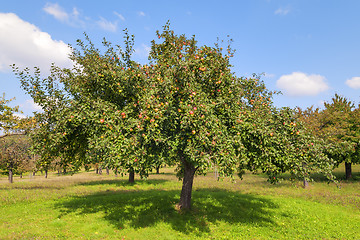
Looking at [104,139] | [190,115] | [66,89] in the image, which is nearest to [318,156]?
[190,115]

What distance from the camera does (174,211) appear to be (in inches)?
578

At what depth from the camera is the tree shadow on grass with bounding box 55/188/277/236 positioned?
13125 mm

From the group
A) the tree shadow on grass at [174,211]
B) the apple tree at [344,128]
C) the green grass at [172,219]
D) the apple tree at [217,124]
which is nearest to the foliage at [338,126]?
the apple tree at [344,128]

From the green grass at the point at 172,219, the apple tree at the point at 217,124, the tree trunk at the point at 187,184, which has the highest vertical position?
the apple tree at the point at 217,124

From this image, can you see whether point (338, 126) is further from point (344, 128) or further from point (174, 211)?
point (174, 211)

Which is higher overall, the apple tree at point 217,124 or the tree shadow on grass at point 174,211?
the apple tree at point 217,124

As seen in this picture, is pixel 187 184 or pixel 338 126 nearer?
pixel 187 184

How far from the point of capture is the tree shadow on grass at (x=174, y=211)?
13.1 metres

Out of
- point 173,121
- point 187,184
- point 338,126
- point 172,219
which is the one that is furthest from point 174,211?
point 338,126

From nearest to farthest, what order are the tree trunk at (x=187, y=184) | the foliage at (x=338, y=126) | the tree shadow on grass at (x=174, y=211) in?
the tree shadow on grass at (x=174, y=211) < the tree trunk at (x=187, y=184) < the foliage at (x=338, y=126)

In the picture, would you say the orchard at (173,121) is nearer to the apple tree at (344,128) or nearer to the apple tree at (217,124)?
the apple tree at (217,124)

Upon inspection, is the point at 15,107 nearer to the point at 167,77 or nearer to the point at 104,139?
the point at 104,139

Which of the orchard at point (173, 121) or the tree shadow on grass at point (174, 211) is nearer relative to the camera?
the orchard at point (173, 121)

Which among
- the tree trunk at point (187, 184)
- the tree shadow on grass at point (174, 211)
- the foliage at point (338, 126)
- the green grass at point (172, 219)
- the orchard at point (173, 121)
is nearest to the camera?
the orchard at point (173, 121)
